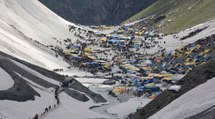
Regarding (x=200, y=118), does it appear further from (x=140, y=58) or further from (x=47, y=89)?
(x=140, y=58)

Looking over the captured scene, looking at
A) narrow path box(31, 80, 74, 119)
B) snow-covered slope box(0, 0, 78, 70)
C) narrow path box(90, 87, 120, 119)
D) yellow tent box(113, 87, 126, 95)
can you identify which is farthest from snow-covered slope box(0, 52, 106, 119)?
snow-covered slope box(0, 0, 78, 70)

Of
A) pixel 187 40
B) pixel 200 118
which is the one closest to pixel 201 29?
pixel 187 40

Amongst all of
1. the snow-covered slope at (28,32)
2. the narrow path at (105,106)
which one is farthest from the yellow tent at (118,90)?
the snow-covered slope at (28,32)

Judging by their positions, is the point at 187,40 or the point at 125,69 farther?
the point at 187,40

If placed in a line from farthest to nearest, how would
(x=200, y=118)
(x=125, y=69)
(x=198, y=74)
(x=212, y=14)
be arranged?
(x=212, y=14) → (x=125, y=69) → (x=198, y=74) → (x=200, y=118)

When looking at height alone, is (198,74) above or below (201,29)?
below

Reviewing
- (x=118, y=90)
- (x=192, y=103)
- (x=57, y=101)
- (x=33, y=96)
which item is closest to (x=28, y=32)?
(x=118, y=90)

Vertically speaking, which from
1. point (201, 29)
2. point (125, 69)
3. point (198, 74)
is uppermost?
point (201, 29)

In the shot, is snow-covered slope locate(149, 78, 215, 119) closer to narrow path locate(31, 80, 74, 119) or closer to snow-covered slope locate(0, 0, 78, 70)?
narrow path locate(31, 80, 74, 119)
